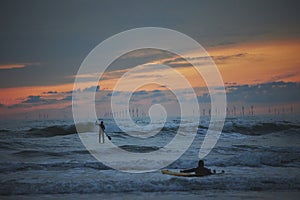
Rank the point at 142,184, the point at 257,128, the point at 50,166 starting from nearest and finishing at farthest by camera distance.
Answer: the point at 142,184 → the point at 50,166 → the point at 257,128

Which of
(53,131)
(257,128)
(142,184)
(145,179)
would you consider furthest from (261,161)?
(53,131)

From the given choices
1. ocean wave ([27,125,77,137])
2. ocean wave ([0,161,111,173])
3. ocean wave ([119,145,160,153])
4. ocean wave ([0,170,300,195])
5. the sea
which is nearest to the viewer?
the sea

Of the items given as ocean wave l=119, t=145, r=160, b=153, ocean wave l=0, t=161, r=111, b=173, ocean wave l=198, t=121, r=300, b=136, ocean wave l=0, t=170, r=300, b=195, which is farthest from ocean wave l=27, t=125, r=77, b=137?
ocean wave l=0, t=170, r=300, b=195

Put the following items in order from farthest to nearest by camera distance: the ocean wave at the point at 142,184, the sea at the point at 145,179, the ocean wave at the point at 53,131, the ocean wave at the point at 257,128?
the ocean wave at the point at 257,128 < the ocean wave at the point at 53,131 < the ocean wave at the point at 142,184 < the sea at the point at 145,179

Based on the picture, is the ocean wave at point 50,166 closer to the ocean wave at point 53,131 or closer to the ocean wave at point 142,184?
the ocean wave at point 142,184

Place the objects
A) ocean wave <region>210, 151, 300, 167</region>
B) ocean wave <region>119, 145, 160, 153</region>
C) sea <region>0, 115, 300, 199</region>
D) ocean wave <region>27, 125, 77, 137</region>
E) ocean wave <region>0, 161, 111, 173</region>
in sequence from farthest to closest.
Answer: ocean wave <region>27, 125, 77, 137</region>
ocean wave <region>119, 145, 160, 153</region>
ocean wave <region>210, 151, 300, 167</region>
ocean wave <region>0, 161, 111, 173</region>
sea <region>0, 115, 300, 199</region>

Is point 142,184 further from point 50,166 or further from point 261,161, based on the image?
point 261,161

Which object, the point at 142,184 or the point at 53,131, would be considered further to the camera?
the point at 53,131

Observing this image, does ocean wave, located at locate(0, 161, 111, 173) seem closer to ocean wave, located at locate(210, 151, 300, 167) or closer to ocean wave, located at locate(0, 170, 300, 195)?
ocean wave, located at locate(0, 170, 300, 195)

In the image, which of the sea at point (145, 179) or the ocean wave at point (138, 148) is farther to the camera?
the ocean wave at point (138, 148)

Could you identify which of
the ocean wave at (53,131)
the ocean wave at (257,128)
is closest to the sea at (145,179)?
the ocean wave at (53,131)

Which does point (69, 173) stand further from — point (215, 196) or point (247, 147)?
point (247, 147)

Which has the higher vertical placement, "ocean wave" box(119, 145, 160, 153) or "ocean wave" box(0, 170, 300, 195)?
"ocean wave" box(119, 145, 160, 153)

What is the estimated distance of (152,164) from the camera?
15430mm
